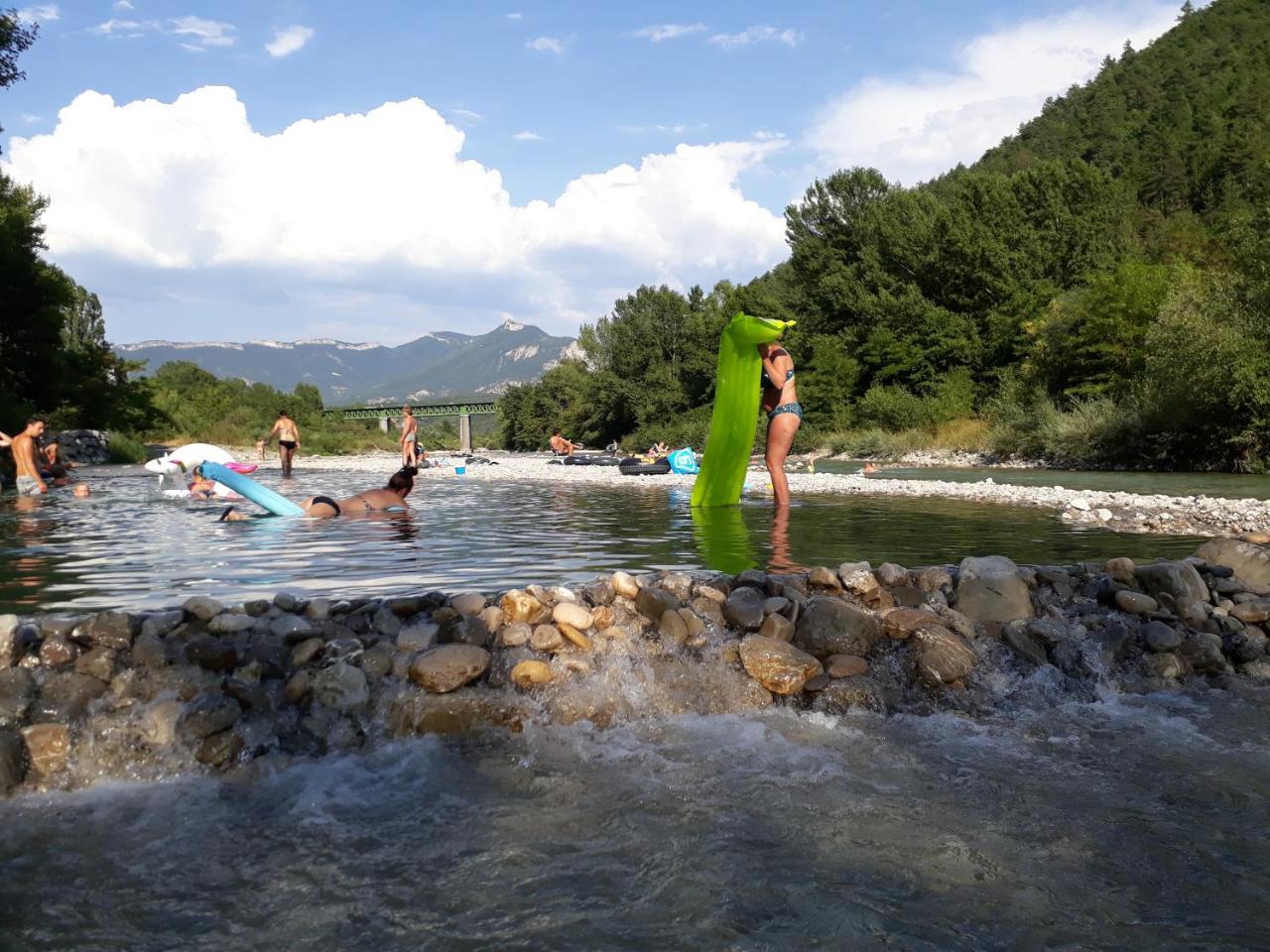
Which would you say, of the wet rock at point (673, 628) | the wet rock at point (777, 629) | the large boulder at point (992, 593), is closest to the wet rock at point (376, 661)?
the wet rock at point (673, 628)

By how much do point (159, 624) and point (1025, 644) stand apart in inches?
217

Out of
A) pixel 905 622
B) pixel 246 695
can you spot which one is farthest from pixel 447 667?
pixel 905 622

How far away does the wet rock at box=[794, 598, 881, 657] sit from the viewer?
19.3ft

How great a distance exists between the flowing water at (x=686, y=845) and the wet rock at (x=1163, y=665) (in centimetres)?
75

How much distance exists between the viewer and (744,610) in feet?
19.8

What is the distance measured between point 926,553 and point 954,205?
156 feet

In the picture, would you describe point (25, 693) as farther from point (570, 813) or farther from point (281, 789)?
point (570, 813)

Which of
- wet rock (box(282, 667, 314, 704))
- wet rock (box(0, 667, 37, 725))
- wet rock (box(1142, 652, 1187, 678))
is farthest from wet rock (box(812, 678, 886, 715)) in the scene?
wet rock (box(0, 667, 37, 725))

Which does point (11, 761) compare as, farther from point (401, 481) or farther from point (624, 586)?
point (401, 481)

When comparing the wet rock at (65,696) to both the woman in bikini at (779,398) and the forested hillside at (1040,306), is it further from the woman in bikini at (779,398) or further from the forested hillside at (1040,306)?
the forested hillside at (1040,306)

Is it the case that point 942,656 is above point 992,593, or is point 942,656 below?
below

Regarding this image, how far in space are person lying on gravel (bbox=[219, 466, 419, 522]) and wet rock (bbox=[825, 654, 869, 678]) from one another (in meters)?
9.21

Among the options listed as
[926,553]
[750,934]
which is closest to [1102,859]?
[750,934]

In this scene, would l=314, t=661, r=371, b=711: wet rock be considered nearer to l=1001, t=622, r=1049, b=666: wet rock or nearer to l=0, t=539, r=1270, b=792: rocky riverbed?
l=0, t=539, r=1270, b=792: rocky riverbed
